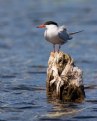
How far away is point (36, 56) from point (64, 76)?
7368 millimetres

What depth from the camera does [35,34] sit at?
85.1ft

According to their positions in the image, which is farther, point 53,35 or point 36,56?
point 36,56

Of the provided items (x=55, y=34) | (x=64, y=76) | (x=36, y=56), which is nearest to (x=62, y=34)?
(x=55, y=34)

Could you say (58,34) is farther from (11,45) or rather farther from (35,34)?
(35,34)

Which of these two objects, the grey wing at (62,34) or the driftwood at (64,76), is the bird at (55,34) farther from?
the driftwood at (64,76)

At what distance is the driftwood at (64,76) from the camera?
13641 mm

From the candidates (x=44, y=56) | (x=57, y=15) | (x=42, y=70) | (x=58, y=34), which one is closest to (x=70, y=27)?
(x=57, y=15)

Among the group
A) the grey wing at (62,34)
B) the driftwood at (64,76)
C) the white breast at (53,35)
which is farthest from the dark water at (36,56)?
the grey wing at (62,34)

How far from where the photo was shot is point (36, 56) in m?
21.0

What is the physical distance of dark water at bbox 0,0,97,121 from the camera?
43.2ft

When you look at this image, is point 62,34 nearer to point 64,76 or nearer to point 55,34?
point 55,34

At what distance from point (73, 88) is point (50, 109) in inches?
33.2

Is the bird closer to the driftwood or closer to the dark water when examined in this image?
the driftwood

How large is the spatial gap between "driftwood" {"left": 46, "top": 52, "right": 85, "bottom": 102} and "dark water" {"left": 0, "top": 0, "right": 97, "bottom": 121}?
0.33 meters
